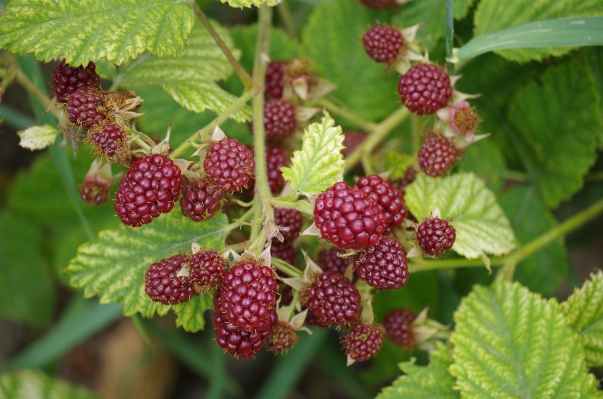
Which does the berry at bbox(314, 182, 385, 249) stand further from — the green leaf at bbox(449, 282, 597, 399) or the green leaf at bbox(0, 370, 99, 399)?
the green leaf at bbox(0, 370, 99, 399)

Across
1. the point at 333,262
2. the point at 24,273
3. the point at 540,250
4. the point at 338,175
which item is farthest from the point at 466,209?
the point at 24,273

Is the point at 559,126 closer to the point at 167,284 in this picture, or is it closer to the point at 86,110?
the point at 167,284

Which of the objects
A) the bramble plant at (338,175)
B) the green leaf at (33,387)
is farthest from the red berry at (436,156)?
the green leaf at (33,387)

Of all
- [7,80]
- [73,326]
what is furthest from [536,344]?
[73,326]

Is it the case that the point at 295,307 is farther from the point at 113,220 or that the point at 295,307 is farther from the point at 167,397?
the point at 167,397

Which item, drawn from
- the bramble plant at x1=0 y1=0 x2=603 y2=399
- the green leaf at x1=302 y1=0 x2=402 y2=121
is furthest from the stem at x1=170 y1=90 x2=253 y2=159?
the green leaf at x1=302 y1=0 x2=402 y2=121

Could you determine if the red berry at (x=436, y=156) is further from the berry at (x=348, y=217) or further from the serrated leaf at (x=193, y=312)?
the serrated leaf at (x=193, y=312)
